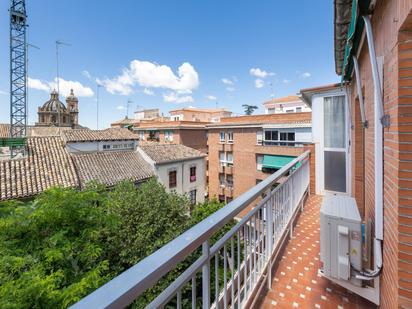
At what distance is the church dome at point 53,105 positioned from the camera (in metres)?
45.0

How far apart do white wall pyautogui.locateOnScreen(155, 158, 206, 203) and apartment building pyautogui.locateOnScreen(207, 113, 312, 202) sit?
3547mm

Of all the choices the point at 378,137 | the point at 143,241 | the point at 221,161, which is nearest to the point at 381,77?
the point at 378,137

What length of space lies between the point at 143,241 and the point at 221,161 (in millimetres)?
15655

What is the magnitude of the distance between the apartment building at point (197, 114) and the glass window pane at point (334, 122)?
33418 millimetres

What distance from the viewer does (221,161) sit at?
899 inches

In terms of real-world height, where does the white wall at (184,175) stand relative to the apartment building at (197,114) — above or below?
below

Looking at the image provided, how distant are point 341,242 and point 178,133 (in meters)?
25.0

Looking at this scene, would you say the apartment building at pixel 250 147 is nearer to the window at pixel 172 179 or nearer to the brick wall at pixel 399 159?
the window at pixel 172 179

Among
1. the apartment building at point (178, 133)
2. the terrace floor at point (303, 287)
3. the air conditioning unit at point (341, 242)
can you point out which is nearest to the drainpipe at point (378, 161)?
the air conditioning unit at point (341, 242)

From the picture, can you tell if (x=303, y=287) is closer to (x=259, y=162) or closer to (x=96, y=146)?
(x=96, y=146)

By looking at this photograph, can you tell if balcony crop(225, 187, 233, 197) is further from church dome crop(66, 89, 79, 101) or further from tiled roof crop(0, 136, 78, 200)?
church dome crop(66, 89, 79, 101)

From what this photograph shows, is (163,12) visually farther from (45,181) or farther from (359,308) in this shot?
(359,308)

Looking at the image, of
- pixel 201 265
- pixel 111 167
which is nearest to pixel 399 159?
pixel 201 265

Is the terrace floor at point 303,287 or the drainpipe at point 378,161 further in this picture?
the terrace floor at point 303,287
